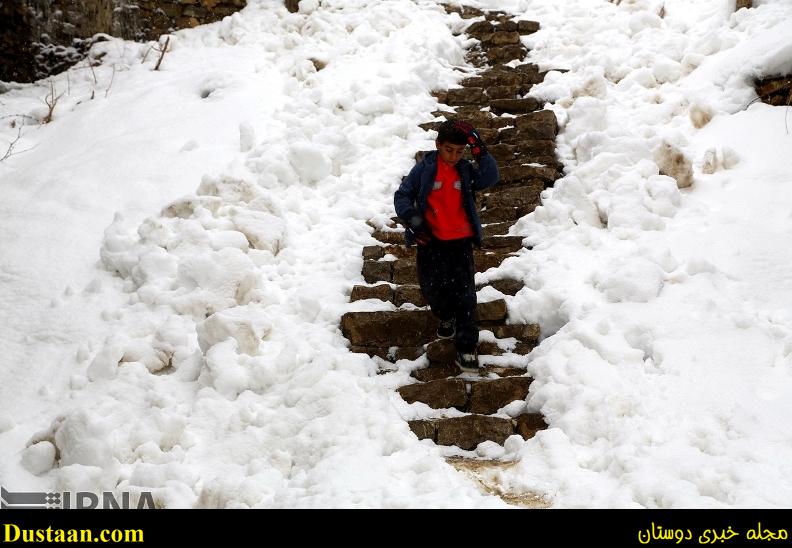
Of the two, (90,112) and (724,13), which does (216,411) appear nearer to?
(90,112)

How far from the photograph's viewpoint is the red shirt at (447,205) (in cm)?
427

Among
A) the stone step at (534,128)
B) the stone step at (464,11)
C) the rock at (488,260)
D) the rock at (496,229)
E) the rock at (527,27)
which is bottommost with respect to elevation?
the rock at (488,260)

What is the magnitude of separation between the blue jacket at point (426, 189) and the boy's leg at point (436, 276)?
178 millimetres

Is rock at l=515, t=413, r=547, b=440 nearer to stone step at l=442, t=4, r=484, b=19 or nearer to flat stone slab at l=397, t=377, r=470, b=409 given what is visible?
flat stone slab at l=397, t=377, r=470, b=409

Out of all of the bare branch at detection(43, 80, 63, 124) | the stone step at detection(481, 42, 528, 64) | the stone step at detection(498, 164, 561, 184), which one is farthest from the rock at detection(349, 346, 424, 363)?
the bare branch at detection(43, 80, 63, 124)

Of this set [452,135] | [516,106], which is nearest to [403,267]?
[452,135]

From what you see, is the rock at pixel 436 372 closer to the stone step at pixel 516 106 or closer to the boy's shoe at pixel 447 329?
the boy's shoe at pixel 447 329

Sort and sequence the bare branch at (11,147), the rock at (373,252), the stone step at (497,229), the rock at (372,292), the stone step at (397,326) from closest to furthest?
the stone step at (397,326), the rock at (372,292), the rock at (373,252), the stone step at (497,229), the bare branch at (11,147)

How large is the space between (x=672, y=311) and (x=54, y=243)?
481 cm

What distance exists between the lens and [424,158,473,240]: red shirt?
4270mm

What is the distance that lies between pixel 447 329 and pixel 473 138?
134 centimetres

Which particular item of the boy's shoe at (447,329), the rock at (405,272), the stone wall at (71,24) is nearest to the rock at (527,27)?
the stone wall at (71,24)

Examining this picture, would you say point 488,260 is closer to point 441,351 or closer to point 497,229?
point 497,229

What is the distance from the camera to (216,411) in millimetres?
3768
